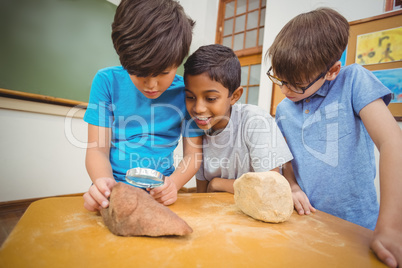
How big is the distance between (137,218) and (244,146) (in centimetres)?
73

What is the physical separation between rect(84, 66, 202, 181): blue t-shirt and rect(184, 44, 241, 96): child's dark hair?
0.14 meters

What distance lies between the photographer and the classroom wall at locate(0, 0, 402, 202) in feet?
6.09

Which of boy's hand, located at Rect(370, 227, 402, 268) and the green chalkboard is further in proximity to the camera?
the green chalkboard

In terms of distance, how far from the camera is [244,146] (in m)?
1.08

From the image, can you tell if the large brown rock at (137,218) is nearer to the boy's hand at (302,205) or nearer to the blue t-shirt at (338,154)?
the boy's hand at (302,205)

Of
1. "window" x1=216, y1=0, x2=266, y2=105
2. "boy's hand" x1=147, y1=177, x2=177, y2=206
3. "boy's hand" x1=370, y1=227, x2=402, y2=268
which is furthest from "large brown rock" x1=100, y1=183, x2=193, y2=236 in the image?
"window" x1=216, y1=0, x2=266, y2=105

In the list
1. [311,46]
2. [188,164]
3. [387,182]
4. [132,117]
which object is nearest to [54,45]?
[132,117]

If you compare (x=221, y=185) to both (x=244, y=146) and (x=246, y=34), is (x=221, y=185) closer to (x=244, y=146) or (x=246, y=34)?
(x=244, y=146)

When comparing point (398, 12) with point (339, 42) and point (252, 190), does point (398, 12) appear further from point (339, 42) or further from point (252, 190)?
point (252, 190)

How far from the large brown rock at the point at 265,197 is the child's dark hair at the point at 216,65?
0.47 metres

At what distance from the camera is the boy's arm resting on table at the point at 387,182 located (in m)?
0.46

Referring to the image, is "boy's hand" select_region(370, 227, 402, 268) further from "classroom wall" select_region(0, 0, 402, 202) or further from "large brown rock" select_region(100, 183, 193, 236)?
"classroom wall" select_region(0, 0, 402, 202)

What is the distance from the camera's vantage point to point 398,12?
1.95 m

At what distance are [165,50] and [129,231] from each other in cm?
53
